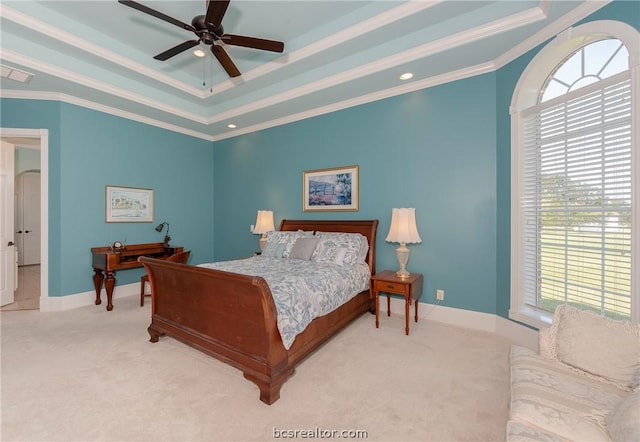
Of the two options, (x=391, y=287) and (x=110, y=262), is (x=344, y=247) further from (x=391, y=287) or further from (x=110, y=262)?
(x=110, y=262)

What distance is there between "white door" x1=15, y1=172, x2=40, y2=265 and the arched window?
10.1 meters

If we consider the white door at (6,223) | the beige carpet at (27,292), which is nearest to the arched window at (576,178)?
the beige carpet at (27,292)

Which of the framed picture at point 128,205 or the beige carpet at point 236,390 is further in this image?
the framed picture at point 128,205

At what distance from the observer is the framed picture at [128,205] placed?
4395mm

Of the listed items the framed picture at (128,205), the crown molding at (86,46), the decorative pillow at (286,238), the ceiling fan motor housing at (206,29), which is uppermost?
the crown molding at (86,46)

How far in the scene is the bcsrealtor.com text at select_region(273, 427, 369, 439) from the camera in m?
1.70

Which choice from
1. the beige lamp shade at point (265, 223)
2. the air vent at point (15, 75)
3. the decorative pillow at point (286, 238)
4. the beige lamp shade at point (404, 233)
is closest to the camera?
the air vent at point (15, 75)

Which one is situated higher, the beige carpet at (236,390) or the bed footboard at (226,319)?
the bed footboard at (226,319)

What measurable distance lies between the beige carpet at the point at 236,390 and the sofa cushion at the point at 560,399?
18.2 inches

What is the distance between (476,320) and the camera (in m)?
3.28

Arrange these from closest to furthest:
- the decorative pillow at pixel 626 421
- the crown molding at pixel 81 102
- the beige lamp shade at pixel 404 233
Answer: the decorative pillow at pixel 626 421 → the beige lamp shade at pixel 404 233 → the crown molding at pixel 81 102

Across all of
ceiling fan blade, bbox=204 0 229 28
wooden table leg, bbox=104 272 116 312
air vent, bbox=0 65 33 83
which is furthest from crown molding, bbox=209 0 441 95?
wooden table leg, bbox=104 272 116 312

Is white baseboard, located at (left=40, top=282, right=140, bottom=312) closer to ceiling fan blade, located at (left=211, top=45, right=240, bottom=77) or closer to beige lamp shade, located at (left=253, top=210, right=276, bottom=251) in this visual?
beige lamp shade, located at (left=253, top=210, right=276, bottom=251)

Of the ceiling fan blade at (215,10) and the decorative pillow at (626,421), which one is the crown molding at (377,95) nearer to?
the ceiling fan blade at (215,10)
